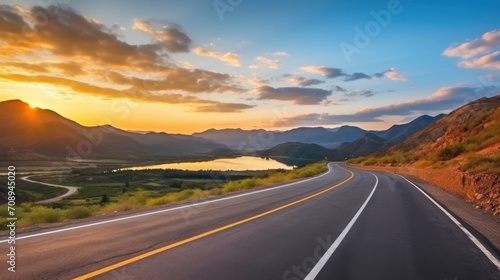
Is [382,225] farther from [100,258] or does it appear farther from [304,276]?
[100,258]

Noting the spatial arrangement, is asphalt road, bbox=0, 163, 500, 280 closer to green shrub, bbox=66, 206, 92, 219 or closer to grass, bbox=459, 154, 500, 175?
green shrub, bbox=66, 206, 92, 219

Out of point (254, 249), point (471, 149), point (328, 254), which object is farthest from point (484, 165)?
point (471, 149)

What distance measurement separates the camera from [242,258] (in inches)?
242

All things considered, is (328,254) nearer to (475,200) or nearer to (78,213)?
(78,213)

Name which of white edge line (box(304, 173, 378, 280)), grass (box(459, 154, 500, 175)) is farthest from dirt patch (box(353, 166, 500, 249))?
white edge line (box(304, 173, 378, 280))

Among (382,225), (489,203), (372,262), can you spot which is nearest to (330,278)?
(372,262)

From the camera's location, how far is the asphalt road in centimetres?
539

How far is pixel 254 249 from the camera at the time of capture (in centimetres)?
680

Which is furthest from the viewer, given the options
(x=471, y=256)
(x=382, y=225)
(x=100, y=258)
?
(x=382, y=225)

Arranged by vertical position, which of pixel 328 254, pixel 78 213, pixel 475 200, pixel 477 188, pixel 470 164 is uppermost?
pixel 470 164

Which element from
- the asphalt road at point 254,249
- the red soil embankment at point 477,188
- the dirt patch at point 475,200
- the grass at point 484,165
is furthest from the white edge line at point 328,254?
the grass at point 484,165

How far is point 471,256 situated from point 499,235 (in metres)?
2.91

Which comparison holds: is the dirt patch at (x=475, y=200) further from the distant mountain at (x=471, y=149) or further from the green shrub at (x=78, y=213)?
the green shrub at (x=78, y=213)

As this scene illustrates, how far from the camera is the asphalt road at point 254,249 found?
5395 mm
